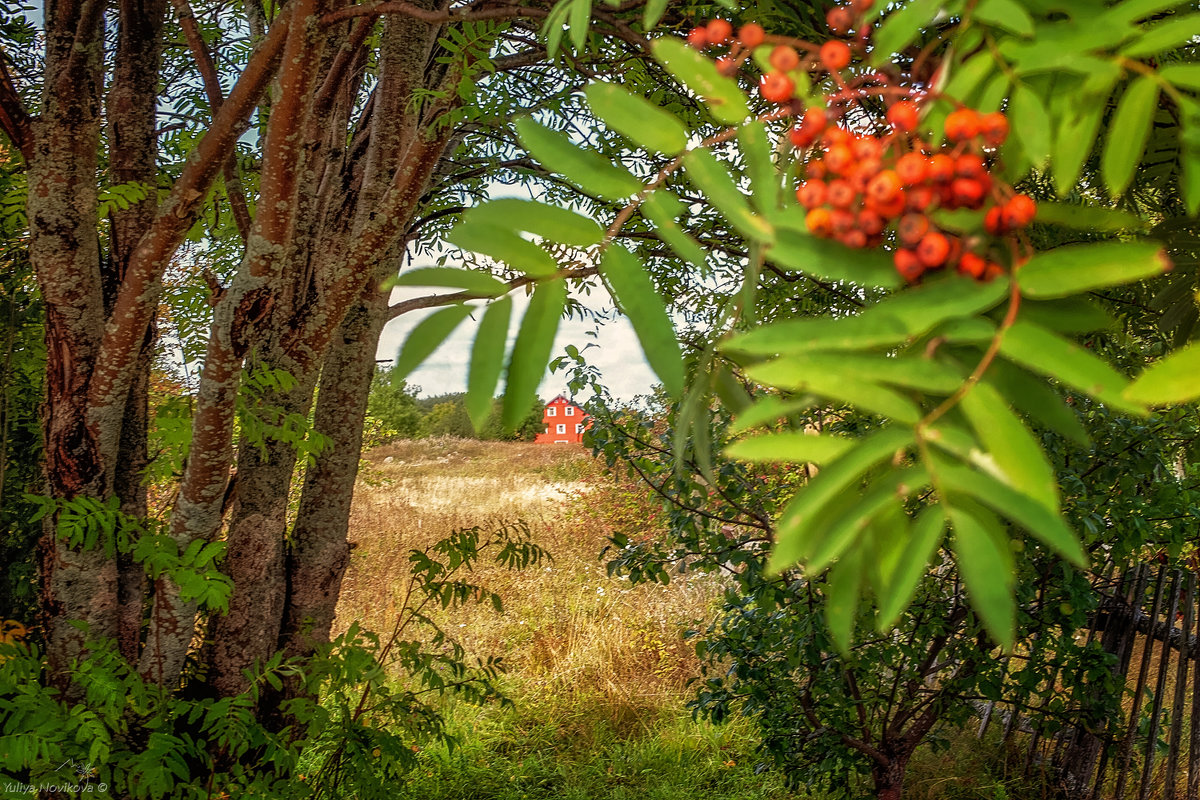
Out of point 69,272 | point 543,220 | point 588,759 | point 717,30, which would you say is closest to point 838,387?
point 543,220

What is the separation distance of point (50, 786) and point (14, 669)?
293 millimetres

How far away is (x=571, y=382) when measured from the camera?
9.24ft

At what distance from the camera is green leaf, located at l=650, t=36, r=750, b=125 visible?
1.76ft

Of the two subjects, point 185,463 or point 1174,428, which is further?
point 1174,428

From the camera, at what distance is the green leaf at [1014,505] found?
0.39 m

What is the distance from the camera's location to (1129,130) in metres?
0.56

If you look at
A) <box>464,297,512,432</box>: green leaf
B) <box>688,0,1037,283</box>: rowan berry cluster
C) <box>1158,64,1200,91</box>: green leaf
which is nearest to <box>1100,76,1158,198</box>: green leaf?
<box>1158,64,1200,91</box>: green leaf

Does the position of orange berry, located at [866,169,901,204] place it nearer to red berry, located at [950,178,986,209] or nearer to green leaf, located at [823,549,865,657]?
red berry, located at [950,178,986,209]

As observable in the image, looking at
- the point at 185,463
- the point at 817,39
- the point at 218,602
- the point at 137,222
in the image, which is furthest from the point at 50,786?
the point at 817,39

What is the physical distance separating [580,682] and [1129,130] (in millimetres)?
4365

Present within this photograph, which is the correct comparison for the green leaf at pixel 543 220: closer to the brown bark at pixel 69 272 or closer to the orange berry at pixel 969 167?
the orange berry at pixel 969 167

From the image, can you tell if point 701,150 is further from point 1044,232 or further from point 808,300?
Answer: point 808,300

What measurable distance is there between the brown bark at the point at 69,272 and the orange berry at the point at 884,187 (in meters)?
2.27

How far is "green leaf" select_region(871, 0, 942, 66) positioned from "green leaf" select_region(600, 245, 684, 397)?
0.21 m
